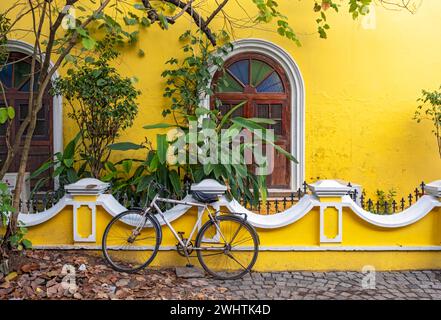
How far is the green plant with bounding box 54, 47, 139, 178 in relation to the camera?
6133mm

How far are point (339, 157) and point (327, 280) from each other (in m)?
3.33

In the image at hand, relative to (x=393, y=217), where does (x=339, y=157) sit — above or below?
above

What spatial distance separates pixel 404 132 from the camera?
7.70m

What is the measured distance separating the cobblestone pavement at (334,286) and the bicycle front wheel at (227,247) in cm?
17

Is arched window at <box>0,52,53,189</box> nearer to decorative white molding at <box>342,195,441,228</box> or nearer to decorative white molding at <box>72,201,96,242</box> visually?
decorative white molding at <box>72,201,96,242</box>

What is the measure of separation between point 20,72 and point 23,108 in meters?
0.61

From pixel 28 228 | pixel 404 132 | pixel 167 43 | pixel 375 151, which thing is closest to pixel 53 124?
pixel 167 43

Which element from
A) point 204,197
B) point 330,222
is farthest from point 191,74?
point 330,222

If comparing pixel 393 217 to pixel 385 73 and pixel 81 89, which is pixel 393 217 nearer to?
pixel 385 73

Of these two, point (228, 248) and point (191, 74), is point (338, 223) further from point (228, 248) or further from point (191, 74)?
point (191, 74)

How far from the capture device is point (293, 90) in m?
7.59

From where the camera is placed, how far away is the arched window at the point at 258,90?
7594 millimetres

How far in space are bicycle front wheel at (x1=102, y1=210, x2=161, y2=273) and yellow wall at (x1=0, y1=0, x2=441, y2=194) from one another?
3600mm

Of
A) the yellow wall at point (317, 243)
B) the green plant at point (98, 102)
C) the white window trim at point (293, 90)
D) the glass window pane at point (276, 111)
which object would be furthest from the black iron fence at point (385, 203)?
the green plant at point (98, 102)
